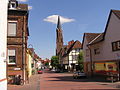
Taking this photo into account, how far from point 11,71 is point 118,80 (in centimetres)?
1424

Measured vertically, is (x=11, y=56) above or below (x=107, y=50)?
below

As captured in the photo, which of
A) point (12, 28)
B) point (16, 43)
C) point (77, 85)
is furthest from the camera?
point (12, 28)

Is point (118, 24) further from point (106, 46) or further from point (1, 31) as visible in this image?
point (1, 31)

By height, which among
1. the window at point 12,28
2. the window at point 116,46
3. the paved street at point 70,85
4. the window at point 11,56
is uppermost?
the window at point 12,28

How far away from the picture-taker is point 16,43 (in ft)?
82.6

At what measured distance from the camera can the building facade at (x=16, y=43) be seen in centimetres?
2508

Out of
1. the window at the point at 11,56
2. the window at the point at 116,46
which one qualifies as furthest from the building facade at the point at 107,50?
the window at the point at 11,56

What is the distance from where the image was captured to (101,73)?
32.5m

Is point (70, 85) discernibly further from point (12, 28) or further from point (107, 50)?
point (12, 28)

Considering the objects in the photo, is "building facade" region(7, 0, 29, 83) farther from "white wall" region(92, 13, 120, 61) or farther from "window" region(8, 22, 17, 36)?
"white wall" region(92, 13, 120, 61)

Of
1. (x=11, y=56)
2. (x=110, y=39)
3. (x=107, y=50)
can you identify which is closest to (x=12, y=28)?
(x=11, y=56)

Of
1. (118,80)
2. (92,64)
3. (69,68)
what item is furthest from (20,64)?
(69,68)

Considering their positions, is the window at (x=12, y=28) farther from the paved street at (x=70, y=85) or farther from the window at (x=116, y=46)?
the window at (x=116, y=46)

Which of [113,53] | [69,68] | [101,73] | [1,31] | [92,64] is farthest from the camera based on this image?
[69,68]
